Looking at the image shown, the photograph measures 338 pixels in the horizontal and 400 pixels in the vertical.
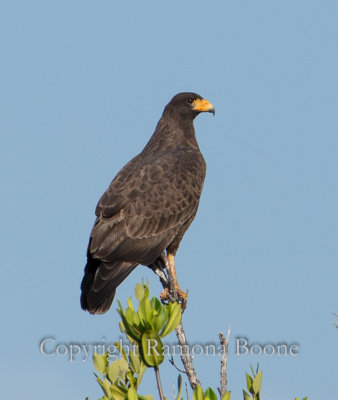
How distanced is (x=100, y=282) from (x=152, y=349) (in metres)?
4.13

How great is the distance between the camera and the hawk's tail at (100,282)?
867 centimetres

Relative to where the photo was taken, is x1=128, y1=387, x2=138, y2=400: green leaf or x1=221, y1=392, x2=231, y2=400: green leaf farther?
x1=221, y1=392, x2=231, y2=400: green leaf

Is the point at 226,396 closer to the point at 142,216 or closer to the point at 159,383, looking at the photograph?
the point at 159,383

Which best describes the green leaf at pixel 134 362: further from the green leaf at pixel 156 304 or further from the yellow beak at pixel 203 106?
the yellow beak at pixel 203 106

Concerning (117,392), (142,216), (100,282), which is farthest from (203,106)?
(117,392)

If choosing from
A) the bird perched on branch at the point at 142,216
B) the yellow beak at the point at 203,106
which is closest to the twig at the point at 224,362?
the bird perched on branch at the point at 142,216

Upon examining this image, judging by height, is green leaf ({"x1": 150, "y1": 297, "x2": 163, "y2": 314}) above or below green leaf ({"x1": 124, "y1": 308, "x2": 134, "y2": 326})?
above

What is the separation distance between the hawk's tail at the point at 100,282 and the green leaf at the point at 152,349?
13.0 ft

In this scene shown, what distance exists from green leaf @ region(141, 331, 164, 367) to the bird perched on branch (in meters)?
3.90

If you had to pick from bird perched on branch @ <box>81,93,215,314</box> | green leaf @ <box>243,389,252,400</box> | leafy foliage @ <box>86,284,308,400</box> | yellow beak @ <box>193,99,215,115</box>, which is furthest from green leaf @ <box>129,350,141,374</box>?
yellow beak @ <box>193,99,215,115</box>

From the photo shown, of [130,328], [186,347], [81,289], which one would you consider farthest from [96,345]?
[81,289]

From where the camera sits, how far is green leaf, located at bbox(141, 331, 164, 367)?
465 centimetres

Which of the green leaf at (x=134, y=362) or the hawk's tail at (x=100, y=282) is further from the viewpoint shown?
the hawk's tail at (x=100, y=282)

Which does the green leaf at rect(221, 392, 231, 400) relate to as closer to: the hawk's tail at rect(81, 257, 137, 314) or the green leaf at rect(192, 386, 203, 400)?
the green leaf at rect(192, 386, 203, 400)
